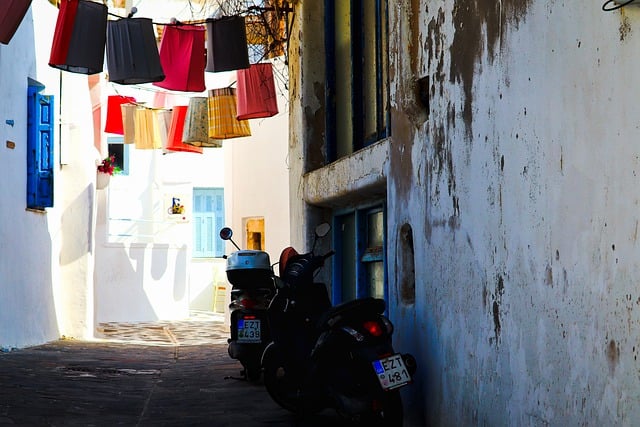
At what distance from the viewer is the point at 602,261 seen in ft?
12.5

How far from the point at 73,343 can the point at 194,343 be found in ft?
9.28

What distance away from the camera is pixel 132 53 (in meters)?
12.0

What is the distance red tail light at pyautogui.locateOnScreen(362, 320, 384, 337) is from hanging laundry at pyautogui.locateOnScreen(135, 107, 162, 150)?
1704 cm

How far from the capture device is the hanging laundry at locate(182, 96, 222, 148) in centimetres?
1638

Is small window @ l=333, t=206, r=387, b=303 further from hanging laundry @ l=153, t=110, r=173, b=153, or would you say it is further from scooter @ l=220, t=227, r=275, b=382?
hanging laundry @ l=153, t=110, r=173, b=153

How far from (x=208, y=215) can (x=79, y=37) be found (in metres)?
21.1

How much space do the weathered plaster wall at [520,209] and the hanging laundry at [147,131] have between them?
15930 millimetres

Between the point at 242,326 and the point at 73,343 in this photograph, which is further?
the point at 73,343

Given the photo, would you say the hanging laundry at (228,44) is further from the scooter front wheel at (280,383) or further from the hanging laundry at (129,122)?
the hanging laundry at (129,122)

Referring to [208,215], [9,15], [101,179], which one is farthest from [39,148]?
[208,215]

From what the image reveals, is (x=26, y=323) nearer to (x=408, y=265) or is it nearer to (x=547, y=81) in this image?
(x=408, y=265)

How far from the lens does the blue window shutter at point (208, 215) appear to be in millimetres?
32375

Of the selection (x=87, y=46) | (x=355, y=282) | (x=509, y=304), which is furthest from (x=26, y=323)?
(x=509, y=304)

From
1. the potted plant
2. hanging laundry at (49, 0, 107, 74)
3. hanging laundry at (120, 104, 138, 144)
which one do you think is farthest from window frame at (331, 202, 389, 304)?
hanging laundry at (120, 104, 138, 144)
